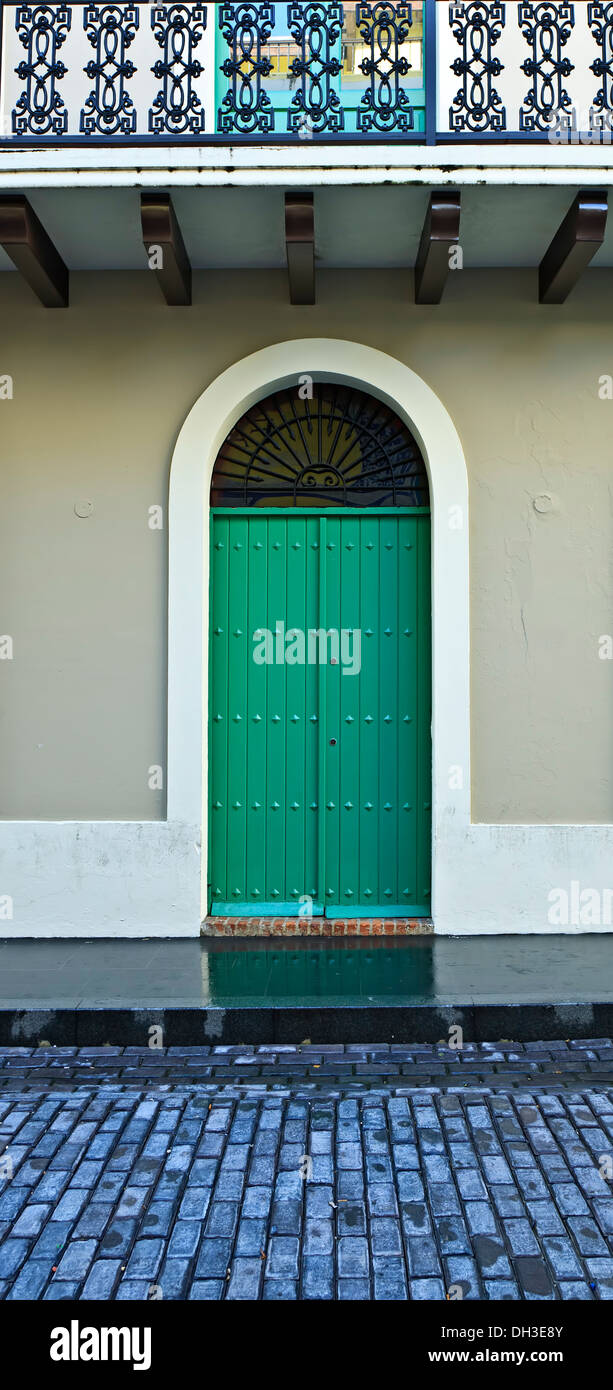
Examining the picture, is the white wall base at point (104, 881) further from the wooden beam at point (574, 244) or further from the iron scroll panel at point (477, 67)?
the iron scroll panel at point (477, 67)

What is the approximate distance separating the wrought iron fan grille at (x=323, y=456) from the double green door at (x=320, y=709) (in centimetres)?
15

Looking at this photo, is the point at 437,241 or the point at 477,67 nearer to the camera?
the point at 437,241

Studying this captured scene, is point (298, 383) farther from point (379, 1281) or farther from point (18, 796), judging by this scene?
point (379, 1281)

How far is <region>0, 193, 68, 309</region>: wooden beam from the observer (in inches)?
A: 227

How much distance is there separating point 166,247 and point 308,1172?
17.5ft

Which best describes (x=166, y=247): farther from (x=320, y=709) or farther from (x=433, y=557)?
(x=320, y=709)

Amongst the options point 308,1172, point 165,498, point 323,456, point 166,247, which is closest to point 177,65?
point 166,247

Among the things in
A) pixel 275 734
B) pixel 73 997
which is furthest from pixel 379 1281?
pixel 275 734

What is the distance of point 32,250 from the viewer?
5.89 m

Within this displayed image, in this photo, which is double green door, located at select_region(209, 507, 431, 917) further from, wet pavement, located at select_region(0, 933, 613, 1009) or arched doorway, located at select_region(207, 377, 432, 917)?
wet pavement, located at select_region(0, 933, 613, 1009)

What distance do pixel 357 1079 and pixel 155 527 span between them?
3921 millimetres

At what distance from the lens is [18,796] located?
6426mm

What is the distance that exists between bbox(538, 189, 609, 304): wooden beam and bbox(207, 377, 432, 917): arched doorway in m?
1.37

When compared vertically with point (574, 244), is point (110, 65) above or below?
above
